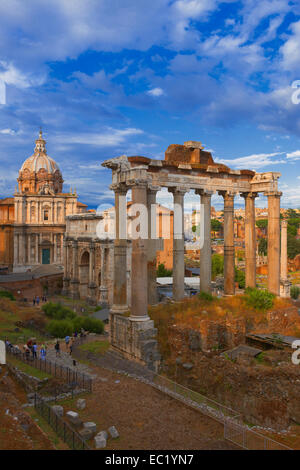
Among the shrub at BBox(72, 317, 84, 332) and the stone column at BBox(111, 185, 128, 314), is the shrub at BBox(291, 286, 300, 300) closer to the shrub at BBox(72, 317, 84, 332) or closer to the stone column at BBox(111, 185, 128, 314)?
the shrub at BBox(72, 317, 84, 332)

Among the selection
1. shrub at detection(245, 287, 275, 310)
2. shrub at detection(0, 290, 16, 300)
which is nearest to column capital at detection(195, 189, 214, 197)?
shrub at detection(245, 287, 275, 310)

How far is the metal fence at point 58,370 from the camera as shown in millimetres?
14734

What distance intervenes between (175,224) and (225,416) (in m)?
9.45

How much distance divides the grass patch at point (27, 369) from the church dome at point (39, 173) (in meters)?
47.0

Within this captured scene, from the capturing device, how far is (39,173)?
6575cm

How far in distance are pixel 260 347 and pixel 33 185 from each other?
187 ft

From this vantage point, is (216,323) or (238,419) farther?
(216,323)

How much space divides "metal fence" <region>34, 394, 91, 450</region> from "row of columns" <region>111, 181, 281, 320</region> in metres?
4.72

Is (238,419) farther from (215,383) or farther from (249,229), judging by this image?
(249,229)

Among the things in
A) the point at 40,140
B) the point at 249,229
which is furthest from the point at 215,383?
the point at 40,140

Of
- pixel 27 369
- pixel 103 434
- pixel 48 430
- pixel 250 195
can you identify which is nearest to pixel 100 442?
pixel 103 434

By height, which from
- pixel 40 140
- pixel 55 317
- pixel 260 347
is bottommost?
pixel 55 317

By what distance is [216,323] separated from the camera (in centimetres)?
1546

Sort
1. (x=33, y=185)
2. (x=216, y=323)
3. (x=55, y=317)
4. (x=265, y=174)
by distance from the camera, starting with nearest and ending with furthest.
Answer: (x=216, y=323) < (x=265, y=174) < (x=55, y=317) < (x=33, y=185)
